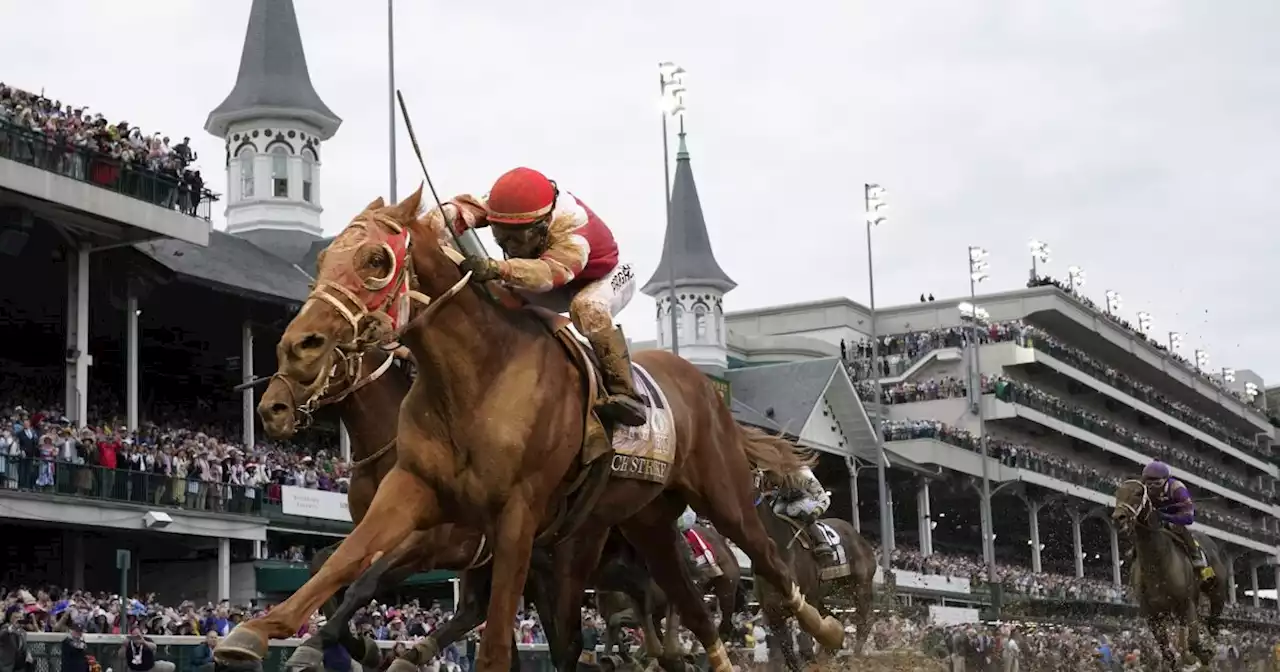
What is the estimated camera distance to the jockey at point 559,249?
7.86m

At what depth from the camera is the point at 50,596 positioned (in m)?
20.4

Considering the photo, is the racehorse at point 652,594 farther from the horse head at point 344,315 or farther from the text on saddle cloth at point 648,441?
the horse head at point 344,315

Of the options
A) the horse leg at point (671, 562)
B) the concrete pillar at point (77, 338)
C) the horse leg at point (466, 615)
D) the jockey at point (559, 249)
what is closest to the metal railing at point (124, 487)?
the concrete pillar at point (77, 338)

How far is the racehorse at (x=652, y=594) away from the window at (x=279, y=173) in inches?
1183

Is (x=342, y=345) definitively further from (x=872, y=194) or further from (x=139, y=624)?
(x=872, y=194)

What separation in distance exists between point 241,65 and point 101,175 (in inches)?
869

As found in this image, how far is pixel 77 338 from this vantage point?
24.2 metres

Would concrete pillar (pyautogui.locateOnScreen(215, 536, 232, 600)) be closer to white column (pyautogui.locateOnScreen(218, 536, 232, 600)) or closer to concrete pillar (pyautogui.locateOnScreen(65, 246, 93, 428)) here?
white column (pyautogui.locateOnScreen(218, 536, 232, 600))

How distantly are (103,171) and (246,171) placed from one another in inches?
838

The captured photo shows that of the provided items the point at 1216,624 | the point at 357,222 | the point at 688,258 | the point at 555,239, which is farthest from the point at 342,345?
the point at 688,258

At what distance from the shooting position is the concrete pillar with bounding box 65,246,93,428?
78.9ft

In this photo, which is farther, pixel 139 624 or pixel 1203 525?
pixel 1203 525

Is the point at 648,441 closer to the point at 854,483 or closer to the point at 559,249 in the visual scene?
the point at 559,249

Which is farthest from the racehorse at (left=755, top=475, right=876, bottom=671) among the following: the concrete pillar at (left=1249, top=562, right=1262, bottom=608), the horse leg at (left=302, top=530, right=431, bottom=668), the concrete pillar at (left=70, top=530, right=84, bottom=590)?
the concrete pillar at (left=1249, top=562, right=1262, bottom=608)
